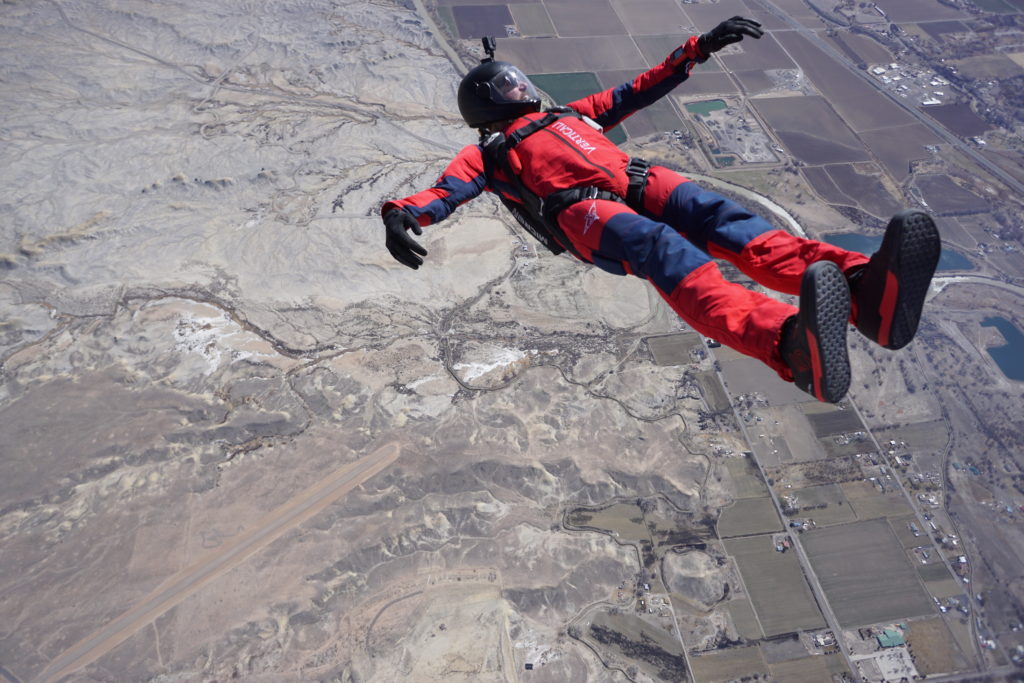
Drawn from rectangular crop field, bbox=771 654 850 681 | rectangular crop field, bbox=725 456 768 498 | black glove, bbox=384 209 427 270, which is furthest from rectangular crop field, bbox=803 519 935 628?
black glove, bbox=384 209 427 270

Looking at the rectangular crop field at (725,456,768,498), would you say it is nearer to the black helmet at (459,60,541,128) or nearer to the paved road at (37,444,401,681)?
the paved road at (37,444,401,681)

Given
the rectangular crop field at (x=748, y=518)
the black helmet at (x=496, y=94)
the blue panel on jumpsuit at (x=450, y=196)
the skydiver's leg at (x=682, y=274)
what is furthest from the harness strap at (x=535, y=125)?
the rectangular crop field at (x=748, y=518)

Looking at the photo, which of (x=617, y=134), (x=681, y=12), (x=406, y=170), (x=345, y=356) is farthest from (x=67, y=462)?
(x=681, y=12)

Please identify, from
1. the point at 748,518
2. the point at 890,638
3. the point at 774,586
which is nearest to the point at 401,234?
the point at 748,518

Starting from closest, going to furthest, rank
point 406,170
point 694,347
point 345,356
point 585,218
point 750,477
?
point 585,218, point 750,477, point 345,356, point 694,347, point 406,170

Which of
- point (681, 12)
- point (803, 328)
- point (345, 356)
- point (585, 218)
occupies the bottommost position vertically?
point (345, 356)

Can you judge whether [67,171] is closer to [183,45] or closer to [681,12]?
[183,45]
